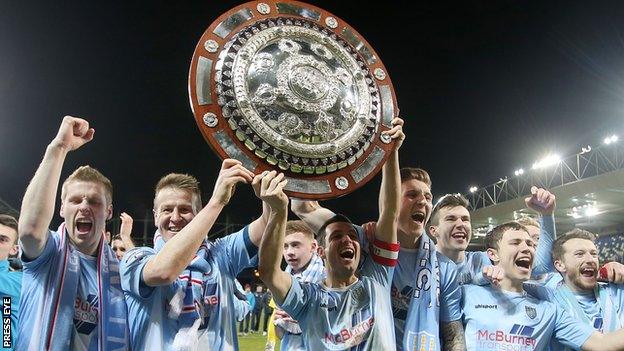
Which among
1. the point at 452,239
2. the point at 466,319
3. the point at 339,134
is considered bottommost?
the point at 466,319

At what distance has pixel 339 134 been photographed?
2.50m

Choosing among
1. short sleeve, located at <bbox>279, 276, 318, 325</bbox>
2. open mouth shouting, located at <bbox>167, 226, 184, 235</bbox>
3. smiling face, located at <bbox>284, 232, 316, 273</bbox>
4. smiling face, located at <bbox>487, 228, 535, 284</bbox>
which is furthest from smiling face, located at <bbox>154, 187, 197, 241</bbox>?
smiling face, located at <bbox>284, 232, 316, 273</bbox>

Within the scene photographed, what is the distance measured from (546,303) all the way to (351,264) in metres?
1.42

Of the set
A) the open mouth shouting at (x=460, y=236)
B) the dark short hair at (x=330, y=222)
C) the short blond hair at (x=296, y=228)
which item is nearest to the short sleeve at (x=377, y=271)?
the dark short hair at (x=330, y=222)

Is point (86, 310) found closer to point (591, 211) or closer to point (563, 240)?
point (563, 240)

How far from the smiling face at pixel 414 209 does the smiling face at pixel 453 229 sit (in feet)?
1.86

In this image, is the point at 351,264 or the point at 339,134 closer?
the point at 339,134

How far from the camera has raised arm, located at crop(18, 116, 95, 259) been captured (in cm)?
220

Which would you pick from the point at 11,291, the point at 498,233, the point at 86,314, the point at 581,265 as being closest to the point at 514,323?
the point at 498,233

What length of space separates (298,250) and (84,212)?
2.57 meters

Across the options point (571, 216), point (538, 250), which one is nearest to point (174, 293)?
point (538, 250)

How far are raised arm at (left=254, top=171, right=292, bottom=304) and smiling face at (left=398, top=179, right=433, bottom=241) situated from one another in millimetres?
831

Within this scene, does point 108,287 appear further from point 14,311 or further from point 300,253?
point 300,253

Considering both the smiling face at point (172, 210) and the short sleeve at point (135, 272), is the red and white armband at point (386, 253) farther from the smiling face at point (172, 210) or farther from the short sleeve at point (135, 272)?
the short sleeve at point (135, 272)
